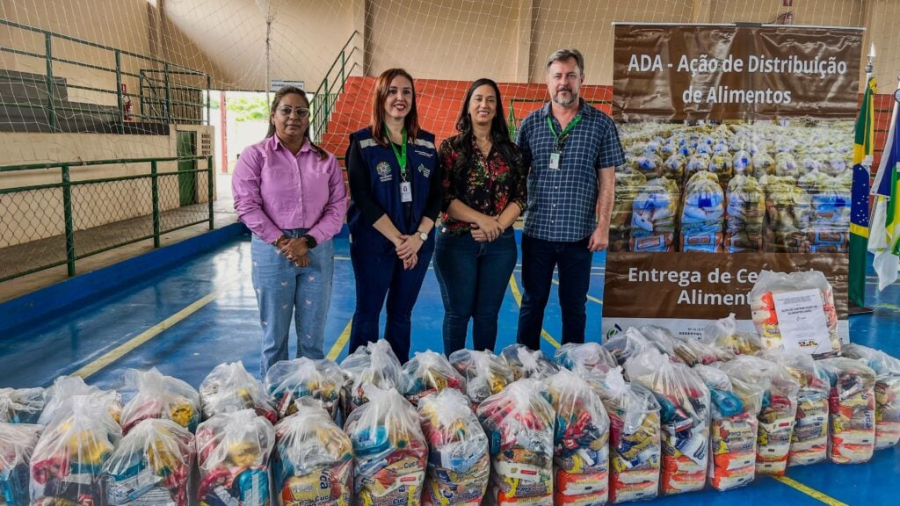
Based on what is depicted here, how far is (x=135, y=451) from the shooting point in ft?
6.22

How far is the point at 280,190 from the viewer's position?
278cm

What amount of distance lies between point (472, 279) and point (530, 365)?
22.3 inches

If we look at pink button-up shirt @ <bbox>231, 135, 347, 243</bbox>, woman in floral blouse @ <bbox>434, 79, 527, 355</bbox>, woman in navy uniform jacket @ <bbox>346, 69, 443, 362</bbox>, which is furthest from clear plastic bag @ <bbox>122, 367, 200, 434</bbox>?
woman in floral blouse @ <bbox>434, 79, 527, 355</bbox>

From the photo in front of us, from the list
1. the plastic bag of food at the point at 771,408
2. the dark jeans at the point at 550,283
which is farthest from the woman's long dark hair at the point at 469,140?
the plastic bag of food at the point at 771,408

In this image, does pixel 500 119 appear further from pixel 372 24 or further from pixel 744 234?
pixel 372 24

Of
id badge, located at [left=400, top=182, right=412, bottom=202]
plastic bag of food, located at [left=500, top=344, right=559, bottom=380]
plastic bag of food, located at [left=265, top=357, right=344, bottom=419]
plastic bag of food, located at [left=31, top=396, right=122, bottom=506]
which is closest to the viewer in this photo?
plastic bag of food, located at [left=31, top=396, right=122, bottom=506]

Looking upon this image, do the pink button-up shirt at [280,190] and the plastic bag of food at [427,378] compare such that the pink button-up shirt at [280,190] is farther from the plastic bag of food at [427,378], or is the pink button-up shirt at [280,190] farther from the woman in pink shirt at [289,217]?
the plastic bag of food at [427,378]

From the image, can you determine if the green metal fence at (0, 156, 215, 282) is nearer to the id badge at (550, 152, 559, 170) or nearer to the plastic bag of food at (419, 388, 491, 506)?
the id badge at (550, 152, 559, 170)

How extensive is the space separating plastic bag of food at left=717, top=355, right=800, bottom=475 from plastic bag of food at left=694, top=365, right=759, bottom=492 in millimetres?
54

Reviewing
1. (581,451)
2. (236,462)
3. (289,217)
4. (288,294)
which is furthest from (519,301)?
(236,462)

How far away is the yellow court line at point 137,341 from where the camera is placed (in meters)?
3.70

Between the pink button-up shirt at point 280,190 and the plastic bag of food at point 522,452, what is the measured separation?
121cm

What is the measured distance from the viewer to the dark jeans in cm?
316

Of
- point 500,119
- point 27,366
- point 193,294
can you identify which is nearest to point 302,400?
point 500,119
